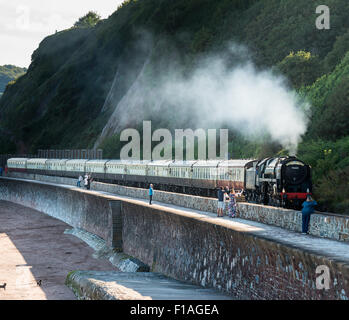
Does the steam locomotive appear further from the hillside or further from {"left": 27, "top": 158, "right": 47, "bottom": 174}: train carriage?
{"left": 27, "top": 158, "right": 47, "bottom": 174}: train carriage

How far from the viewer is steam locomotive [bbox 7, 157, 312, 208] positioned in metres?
26.7

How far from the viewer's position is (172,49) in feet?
289

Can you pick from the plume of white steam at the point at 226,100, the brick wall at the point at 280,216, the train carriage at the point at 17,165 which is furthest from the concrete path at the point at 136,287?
the train carriage at the point at 17,165

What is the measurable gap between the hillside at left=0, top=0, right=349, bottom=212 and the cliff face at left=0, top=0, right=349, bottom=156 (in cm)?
19

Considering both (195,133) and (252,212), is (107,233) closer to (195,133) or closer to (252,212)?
(252,212)

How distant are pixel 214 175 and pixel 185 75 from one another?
42736 mm

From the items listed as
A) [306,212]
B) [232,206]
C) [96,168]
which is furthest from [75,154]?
[306,212]

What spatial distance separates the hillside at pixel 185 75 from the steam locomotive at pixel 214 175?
3.59 metres

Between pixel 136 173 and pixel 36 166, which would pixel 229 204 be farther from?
pixel 36 166

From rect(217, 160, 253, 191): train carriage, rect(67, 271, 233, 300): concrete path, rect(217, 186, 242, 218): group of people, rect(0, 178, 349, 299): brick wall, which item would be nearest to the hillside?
rect(217, 160, 253, 191): train carriage

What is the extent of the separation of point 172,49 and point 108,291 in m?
74.0

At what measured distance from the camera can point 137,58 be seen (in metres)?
98.2

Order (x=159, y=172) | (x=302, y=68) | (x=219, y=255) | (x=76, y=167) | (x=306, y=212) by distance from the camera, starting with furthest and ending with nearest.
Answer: (x=76, y=167), (x=302, y=68), (x=159, y=172), (x=306, y=212), (x=219, y=255)

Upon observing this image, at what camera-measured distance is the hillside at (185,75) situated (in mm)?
47125
